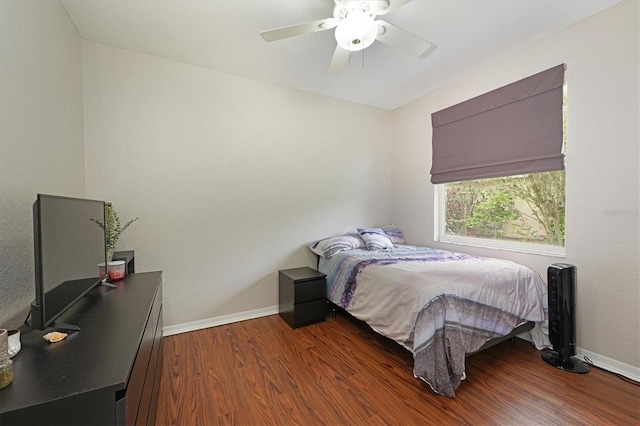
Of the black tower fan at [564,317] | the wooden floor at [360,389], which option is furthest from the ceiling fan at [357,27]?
the wooden floor at [360,389]

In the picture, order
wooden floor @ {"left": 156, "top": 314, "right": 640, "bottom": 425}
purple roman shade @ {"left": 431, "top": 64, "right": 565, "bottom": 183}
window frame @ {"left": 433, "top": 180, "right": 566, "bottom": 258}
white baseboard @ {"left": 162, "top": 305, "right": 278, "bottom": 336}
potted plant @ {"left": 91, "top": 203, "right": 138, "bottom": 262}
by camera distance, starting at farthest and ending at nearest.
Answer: white baseboard @ {"left": 162, "top": 305, "right": 278, "bottom": 336}
window frame @ {"left": 433, "top": 180, "right": 566, "bottom": 258}
purple roman shade @ {"left": 431, "top": 64, "right": 565, "bottom": 183}
potted plant @ {"left": 91, "top": 203, "right": 138, "bottom": 262}
wooden floor @ {"left": 156, "top": 314, "right": 640, "bottom": 425}

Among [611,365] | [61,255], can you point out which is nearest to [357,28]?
[61,255]

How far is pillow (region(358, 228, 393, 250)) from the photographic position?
327cm

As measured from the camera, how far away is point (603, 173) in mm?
2078

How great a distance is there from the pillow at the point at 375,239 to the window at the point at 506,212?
680 mm

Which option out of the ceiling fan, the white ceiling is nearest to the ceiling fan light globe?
the ceiling fan

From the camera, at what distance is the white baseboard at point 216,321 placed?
2674 mm

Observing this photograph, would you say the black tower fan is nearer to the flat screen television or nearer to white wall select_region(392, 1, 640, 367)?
white wall select_region(392, 1, 640, 367)

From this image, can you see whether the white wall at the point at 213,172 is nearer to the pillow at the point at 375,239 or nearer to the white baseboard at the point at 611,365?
the pillow at the point at 375,239

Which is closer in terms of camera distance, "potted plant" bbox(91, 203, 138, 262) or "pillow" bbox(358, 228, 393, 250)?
"potted plant" bbox(91, 203, 138, 262)

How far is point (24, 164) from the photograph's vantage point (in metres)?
1.37

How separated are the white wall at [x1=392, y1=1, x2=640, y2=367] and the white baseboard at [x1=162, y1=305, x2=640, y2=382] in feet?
0.13

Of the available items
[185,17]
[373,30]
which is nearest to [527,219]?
[373,30]

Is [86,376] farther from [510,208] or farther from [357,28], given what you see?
[510,208]
